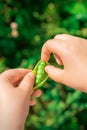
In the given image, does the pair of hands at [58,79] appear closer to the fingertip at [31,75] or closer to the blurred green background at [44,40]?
the fingertip at [31,75]

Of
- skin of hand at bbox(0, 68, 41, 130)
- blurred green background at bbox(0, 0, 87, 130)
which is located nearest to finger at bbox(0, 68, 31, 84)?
skin of hand at bbox(0, 68, 41, 130)

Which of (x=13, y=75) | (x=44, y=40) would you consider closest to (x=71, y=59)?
(x=13, y=75)

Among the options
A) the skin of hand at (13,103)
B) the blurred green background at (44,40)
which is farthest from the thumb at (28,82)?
the blurred green background at (44,40)

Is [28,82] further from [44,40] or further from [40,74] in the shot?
[44,40]

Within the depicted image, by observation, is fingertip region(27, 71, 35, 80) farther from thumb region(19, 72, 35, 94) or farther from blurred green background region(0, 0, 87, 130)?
blurred green background region(0, 0, 87, 130)

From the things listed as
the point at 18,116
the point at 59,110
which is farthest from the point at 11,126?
the point at 59,110
